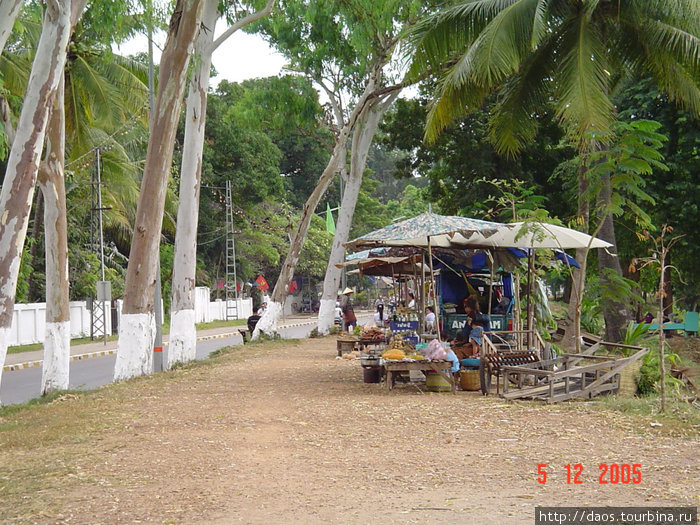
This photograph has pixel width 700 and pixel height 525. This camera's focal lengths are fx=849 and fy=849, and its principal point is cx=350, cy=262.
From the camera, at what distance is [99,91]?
20.0 meters

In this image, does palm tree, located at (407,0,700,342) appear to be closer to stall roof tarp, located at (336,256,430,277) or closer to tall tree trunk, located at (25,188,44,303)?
stall roof tarp, located at (336,256,430,277)

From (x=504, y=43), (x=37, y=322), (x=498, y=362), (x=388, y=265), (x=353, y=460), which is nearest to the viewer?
(x=353, y=460)

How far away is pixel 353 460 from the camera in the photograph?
821cm

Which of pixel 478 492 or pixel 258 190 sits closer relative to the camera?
pixel 478 492

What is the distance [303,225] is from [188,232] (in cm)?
820

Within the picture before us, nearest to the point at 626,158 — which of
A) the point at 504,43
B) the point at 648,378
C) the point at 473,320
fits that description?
the point at 504,43

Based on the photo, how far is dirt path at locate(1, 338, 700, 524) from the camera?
6477 millimetres

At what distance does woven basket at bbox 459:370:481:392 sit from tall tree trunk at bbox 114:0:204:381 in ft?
20.1

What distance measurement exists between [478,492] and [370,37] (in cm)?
2054

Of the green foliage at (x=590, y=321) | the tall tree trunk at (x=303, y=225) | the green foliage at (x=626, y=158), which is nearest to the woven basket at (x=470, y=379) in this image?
the green foliage at (x=626, y=158)

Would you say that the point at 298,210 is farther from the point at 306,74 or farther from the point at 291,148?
the point at 306,74

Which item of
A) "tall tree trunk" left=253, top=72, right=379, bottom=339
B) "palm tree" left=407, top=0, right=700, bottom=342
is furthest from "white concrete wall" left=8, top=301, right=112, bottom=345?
"palm tree" left=407, top=0, right=700, bottom=342

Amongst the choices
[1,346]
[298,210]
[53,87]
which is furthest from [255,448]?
[298,210]

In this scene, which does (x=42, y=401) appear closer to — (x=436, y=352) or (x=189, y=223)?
(x=189, y=223)
